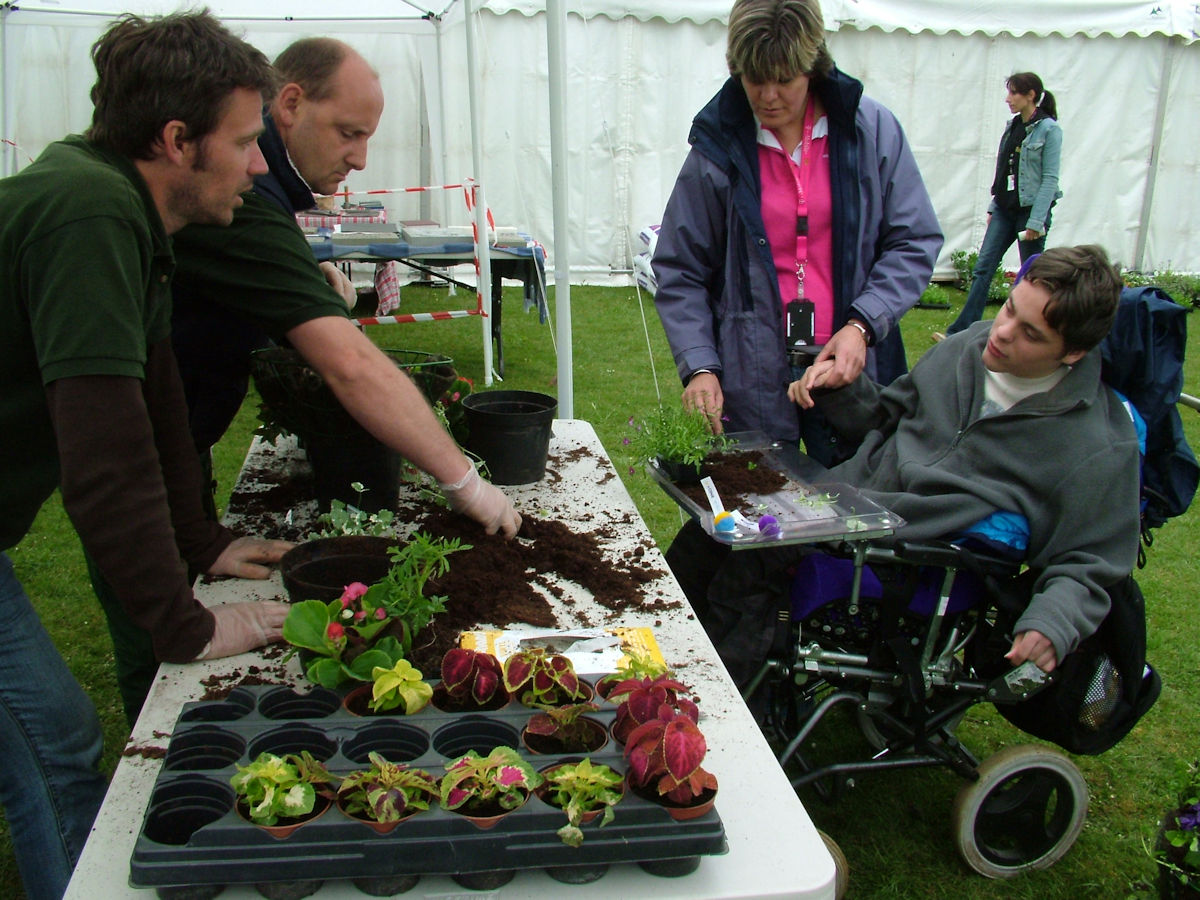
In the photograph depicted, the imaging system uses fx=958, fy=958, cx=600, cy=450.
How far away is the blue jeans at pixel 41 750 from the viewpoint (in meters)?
1.57

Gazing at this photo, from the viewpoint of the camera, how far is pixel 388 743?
1180 mm

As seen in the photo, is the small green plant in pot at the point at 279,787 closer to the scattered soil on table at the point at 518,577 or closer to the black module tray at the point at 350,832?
the black module tray at the point at 350,832

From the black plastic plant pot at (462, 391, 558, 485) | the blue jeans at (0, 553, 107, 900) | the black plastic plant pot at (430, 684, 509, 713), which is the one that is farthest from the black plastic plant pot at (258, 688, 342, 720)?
the black plastic plant pot at (462, 391, 558, 485)

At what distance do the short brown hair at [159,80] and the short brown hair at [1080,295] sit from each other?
1.60m

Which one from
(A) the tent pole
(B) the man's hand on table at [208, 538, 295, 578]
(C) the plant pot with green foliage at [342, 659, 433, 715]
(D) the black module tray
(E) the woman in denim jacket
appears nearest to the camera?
(D) the black module tray

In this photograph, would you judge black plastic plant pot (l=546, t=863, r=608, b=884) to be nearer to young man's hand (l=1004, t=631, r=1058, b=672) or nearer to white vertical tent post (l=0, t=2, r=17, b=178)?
young man's hand (l=1004, t=631, r=1058, b=672)

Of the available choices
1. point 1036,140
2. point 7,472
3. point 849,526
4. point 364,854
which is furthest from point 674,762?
point 1036,140

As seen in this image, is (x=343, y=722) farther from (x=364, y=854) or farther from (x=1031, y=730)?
(x=1031, y=730)

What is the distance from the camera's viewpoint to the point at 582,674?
1.43 meters

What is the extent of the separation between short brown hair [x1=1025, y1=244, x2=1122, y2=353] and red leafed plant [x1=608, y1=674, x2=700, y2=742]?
1290 mm

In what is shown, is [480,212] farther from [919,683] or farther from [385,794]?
[385,794]

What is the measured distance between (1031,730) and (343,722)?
1686mm

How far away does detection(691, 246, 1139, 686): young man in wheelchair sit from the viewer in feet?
6.41

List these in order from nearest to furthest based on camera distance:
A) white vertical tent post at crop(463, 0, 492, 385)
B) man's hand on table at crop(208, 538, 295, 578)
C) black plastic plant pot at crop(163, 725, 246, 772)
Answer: black plastic plant pot at crop(163, 725, 246, 772)
man's hand on table at crop(208, 538, 295, 578)
white vertical tent post at crop(463, 0, 492, 385)
